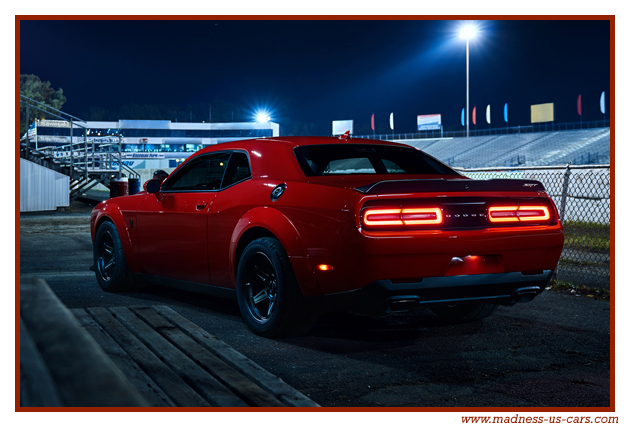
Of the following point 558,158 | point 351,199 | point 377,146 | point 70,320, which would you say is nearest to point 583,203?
point 377,146

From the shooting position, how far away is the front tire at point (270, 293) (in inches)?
186

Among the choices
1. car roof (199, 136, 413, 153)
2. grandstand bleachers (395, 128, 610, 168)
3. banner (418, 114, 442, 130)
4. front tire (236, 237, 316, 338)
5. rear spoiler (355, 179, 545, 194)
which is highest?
banner (418, 114, 442, 130)

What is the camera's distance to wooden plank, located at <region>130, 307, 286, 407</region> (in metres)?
3.39

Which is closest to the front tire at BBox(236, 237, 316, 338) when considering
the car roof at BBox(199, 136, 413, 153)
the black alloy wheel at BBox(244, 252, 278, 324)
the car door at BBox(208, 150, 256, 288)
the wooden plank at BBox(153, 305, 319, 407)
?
the black alloy wheel at BBox(244, 252, 278, 324)

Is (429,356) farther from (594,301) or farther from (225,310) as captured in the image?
(594,301)

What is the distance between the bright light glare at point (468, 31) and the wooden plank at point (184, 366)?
5271 cm

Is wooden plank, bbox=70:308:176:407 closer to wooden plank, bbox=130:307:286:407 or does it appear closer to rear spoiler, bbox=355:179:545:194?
wooden plank, bbox=130:307:286:407

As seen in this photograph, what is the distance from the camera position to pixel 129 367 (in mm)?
3842

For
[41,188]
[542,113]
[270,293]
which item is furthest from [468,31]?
[270,293]

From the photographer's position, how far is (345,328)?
5.46 m

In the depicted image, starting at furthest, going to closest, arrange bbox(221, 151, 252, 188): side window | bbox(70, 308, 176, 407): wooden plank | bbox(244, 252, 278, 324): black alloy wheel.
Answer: bbox(221, 151, 252, 188): side window < bbox(244, 252, 278, 324): black alloy wheel < bbox(70, 308, 176, 407): wooden plank

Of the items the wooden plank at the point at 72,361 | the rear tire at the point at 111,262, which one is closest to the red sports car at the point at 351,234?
the rear tire at the point at 111,262

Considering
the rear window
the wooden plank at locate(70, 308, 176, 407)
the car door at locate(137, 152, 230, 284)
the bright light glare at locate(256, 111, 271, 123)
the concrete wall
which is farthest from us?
the bright light glare at locate(256, 111, 271, 123)

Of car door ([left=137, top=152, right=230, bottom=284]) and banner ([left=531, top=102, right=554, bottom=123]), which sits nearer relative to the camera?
car door ([left=137, top=152, right=230, bottom=284])
